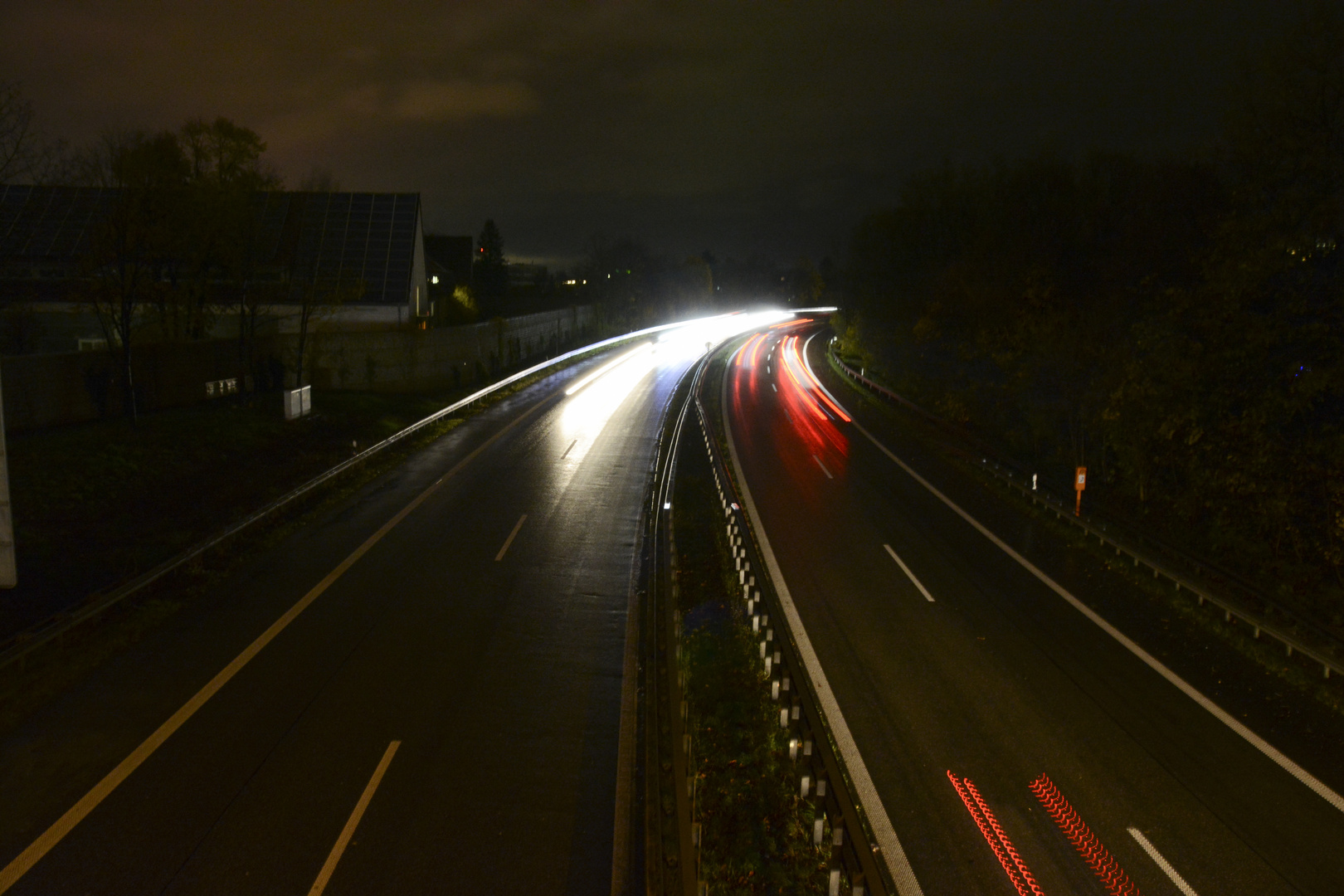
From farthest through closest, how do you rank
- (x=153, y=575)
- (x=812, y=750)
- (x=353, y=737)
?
(x=153, y=575) → (x=353, y=737) → (x=812, y=750)

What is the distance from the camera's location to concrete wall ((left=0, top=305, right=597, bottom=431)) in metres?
21.0

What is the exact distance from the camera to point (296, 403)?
1081 inches

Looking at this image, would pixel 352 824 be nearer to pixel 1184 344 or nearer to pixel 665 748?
pixel 665 748

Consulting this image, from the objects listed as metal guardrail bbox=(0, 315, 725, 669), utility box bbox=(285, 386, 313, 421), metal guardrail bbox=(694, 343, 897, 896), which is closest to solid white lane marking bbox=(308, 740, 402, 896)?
metal guardrail bbox=(694, 343, 897, 896)

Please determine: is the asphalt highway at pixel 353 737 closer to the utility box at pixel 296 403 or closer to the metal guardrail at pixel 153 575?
the metal guardrail at pixel 153 575

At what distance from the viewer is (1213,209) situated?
2473 centimetres

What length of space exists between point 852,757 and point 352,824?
521 centimetres

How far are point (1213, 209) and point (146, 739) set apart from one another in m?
28.5

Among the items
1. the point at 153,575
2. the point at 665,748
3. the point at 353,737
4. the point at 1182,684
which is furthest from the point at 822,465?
the point at 353,737

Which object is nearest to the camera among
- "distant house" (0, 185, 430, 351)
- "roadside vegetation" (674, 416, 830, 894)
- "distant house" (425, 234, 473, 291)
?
"roadside vegetation" (674, 416, 830, 894)

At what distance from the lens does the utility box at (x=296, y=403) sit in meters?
27.0

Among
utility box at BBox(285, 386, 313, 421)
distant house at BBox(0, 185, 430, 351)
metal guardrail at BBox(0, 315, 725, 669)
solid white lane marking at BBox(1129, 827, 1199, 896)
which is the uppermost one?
distant house at BBox(0, 185, 430, 351)

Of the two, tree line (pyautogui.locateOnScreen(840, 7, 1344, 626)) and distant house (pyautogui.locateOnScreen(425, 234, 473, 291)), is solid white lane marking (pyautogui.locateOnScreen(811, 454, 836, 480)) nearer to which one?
tree line (pyautogui.locateOnScreen(840, 7, 1344, 626))

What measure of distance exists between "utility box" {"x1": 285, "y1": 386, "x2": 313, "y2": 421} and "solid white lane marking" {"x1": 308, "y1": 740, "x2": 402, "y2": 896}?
68.1 ft
